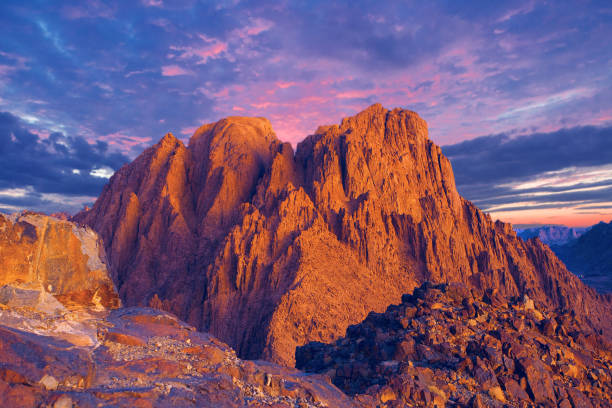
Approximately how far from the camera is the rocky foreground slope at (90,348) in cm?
724

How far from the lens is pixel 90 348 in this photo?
9906mm

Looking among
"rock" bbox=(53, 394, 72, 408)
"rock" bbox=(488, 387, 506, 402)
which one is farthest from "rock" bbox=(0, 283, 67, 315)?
"rock" bbox=(488, 387, 506, 402)

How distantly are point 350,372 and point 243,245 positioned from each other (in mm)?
28535

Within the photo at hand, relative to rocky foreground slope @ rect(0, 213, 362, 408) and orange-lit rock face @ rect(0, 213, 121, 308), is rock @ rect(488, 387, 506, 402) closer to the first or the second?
rocky foreground slope @ rect(0, 213, 362, 408)

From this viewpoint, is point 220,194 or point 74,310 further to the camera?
point 220,194

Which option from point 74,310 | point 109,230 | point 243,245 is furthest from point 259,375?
point 109,230

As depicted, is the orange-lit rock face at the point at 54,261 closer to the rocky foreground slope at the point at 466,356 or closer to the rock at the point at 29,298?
the rock at the point at 29,298

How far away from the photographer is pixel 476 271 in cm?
5509

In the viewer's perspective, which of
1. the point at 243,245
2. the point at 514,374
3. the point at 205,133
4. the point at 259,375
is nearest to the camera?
the point at 259,375

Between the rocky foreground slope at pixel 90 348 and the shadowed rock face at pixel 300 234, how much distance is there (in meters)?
24.3

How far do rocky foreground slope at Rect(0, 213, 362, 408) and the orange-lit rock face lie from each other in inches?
1.2

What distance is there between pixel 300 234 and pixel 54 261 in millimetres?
34120

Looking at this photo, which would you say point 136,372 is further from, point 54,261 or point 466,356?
point 466,356

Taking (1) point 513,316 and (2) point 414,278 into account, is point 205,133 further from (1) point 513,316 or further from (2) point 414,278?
(1) point 513,316
